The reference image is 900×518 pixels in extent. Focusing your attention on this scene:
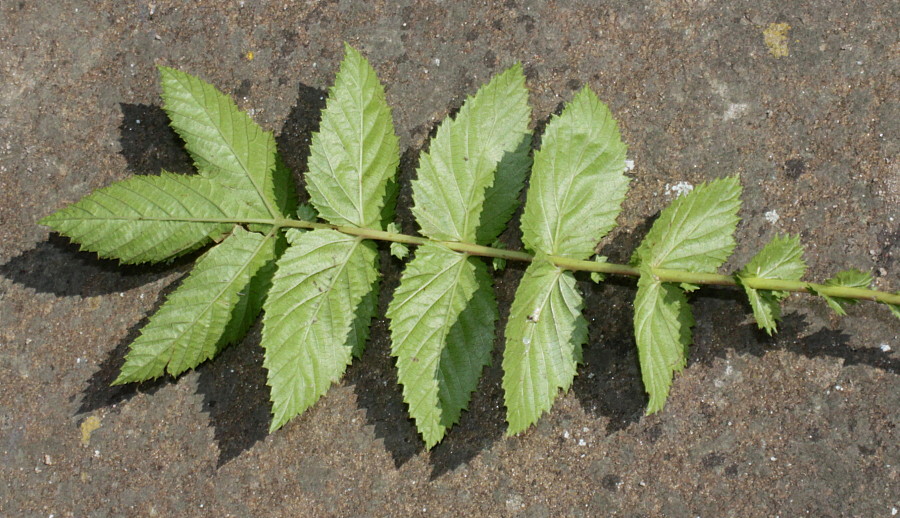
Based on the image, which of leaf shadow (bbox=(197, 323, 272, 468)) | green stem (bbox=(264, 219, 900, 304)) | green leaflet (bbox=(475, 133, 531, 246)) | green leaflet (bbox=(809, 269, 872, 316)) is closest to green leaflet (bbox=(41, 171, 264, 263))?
green stem (bbox=(264, 219, 900, 304))

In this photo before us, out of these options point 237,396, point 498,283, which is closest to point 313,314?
point 237,396

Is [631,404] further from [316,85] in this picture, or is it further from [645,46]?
[316,85]

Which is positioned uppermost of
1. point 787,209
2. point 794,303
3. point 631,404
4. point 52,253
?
point 52,253

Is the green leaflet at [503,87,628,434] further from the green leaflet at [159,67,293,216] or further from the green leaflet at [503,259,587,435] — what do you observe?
the green leaflet at [159,67,293,216]

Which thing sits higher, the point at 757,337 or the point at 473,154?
the point at 473,154

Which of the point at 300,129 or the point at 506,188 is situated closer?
the point at 506,188

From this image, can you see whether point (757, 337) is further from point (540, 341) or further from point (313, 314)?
point (313, 314)

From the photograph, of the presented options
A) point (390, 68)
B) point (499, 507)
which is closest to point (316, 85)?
point (390, 68)

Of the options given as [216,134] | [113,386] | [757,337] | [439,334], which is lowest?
[757,337]
